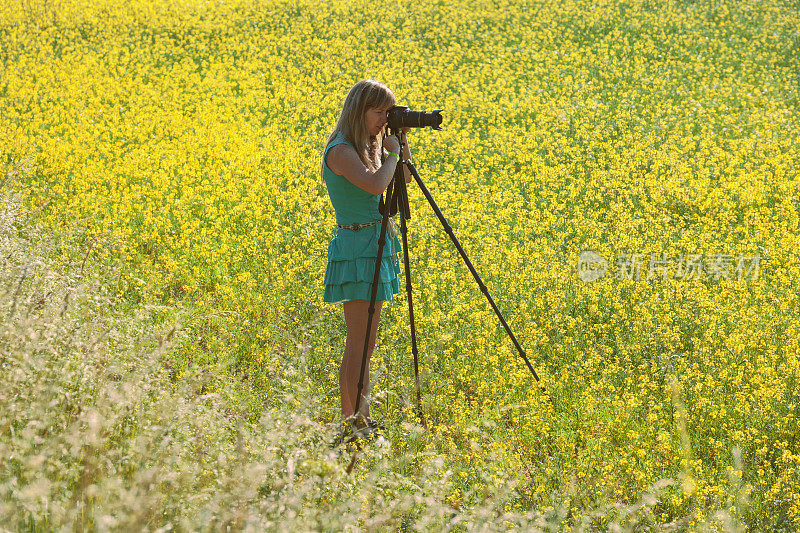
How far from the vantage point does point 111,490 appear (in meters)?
2.58

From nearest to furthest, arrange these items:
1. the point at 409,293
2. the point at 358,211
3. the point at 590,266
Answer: the point at 358,211 < the point at 409,293 < the point at 590,266

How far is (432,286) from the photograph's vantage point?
20.9ft

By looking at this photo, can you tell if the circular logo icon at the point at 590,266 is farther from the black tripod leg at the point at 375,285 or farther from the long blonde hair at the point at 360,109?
the long blonde hair at the point at 360,109

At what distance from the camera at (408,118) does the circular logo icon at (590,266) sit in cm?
333

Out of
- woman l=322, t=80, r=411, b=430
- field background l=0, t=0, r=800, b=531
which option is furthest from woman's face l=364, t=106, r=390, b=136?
field background l=0, t=0, r=800, b=531

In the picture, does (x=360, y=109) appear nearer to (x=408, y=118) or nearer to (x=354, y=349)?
(x=408, y=118)

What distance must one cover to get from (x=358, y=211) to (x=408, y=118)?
0.63 m

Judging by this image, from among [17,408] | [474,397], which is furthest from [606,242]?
[17,408]

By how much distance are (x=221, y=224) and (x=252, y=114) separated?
17.1ft

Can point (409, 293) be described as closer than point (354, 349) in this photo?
No

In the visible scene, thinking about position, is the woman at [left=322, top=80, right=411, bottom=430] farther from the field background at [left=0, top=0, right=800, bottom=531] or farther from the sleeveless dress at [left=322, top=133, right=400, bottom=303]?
the field background at [left=0, top=0, right=800, bottom=531]

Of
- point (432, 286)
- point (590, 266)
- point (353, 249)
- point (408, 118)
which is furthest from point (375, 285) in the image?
point (590, 266)

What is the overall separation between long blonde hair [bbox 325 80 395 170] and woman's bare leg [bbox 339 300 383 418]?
862 millimetres

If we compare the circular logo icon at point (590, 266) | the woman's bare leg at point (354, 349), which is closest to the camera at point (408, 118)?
the woman's bare leg at point (354, 349)
